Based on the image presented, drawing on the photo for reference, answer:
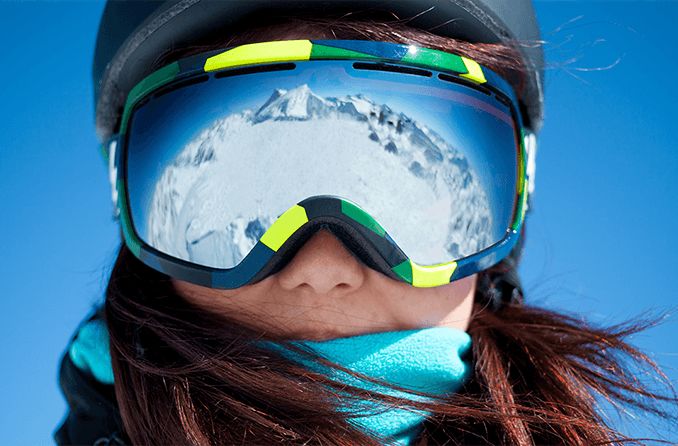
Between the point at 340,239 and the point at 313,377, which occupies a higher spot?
the point at 340,239

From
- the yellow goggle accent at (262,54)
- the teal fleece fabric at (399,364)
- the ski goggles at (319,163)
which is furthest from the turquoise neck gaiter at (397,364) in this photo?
the yellow goggle accent at (262,54)

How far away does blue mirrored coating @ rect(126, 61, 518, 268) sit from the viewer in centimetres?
110

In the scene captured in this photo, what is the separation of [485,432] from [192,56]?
851 millimetres

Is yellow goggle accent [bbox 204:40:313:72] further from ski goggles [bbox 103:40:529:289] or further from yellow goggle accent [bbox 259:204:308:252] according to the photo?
yellow goggle accent [bbox 259:204:308:252]

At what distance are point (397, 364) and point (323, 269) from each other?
206 mm

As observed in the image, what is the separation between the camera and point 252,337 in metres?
1.10

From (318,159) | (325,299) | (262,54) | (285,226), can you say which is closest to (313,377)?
(325,299)

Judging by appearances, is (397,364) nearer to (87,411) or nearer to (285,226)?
(285,226)

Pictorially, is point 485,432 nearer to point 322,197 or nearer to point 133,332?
point 322,197

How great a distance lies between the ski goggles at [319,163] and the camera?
3.57ft

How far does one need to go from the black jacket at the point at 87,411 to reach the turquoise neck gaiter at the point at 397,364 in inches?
17.8

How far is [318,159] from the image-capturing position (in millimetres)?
1095

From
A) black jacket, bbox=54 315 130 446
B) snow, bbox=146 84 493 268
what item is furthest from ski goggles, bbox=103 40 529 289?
black jacket, bbox=54 315 130 446

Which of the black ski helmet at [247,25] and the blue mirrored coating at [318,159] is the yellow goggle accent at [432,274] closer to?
the blue mirrored coating at [318,159]
